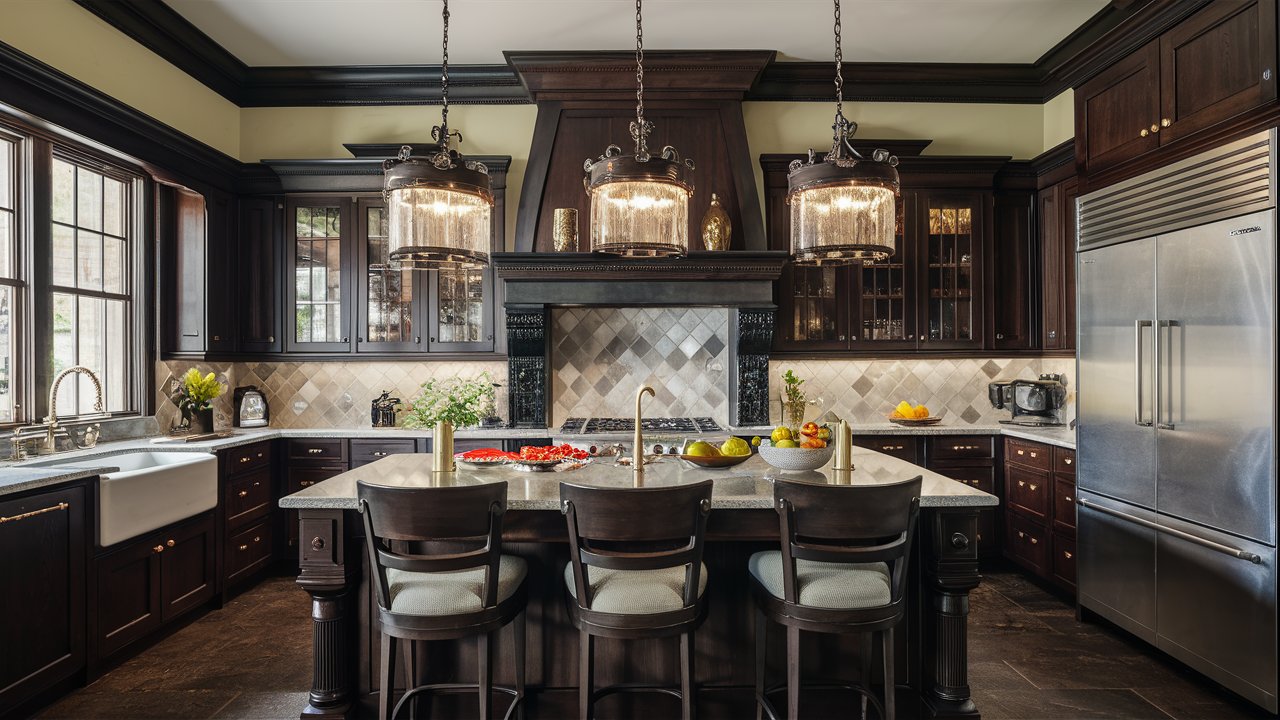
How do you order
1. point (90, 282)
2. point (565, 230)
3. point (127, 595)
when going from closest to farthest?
point (127, 595)
point (90, 282)
point (565, 230)

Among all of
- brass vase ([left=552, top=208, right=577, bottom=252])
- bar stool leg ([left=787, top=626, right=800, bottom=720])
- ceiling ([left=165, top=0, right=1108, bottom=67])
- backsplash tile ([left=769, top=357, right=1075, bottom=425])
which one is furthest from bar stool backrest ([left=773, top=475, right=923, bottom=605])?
ceiling ([left=165, top=0, right=1108, bottom=67])

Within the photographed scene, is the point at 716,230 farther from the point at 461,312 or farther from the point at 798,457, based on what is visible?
the point at 798,457

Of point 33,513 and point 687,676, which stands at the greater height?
point 33,513

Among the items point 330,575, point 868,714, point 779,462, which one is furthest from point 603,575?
point 868,714

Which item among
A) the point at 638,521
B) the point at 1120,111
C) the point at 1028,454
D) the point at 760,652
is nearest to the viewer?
the point at 638,521

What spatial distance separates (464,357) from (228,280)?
173 centimetres

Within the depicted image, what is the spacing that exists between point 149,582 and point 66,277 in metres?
→ 1.79

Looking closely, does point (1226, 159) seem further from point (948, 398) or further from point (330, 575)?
point (330, 575)

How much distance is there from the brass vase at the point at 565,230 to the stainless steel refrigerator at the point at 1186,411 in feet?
9.98

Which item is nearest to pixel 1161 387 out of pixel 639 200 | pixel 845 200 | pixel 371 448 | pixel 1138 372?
pixel 1138 372

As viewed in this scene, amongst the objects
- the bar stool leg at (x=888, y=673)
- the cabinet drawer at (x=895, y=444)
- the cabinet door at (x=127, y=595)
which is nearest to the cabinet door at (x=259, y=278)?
the cabinet door at (x=127, y=595)

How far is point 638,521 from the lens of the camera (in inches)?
79.0

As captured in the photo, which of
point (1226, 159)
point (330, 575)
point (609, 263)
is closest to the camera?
point (330, 575)

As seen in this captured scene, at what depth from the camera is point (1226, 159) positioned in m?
2.80
